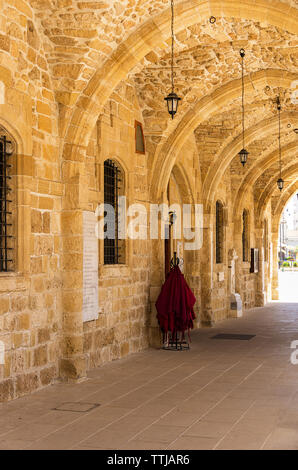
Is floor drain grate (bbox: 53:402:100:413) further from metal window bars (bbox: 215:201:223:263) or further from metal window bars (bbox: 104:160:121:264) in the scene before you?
metal window bars (bbox: 215:201:223:263)

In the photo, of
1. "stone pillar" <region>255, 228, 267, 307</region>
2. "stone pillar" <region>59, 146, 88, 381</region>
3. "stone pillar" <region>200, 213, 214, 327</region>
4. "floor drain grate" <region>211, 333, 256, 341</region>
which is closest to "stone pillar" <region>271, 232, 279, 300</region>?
"stone pillar" <region>255, 228, 267, 307</region>

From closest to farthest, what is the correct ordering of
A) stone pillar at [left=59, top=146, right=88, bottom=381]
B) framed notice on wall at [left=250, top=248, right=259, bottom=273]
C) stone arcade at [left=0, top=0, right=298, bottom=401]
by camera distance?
stone arcade at [left=0, top=0, right=298, bottom=401], stone pillar at [left=59, top=146, right=88, bottom=381], framed notice on wall at [left=250, top=248, right=259, bottom=273]

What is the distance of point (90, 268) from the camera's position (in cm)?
843

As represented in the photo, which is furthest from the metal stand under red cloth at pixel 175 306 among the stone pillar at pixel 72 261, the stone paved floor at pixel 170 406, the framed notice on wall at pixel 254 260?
the framed notice on wall at pixel 254 260

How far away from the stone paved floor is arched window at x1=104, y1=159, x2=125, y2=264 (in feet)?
4.93

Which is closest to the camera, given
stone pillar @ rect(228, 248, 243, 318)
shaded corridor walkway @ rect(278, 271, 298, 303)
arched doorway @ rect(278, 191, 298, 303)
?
stone pillar @ rect(228, 248, 243, 318)

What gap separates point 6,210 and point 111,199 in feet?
9.44

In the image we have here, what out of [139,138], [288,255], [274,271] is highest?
[139,138]

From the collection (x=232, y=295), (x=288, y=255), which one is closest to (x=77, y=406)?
(x=232, y=295)

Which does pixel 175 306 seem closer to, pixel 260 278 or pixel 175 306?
pixel 175 306

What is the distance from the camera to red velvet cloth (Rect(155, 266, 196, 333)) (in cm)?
1003

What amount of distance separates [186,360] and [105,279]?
1.66 metres

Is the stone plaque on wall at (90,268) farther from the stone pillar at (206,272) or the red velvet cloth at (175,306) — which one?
the stone pillar at (206,272)
